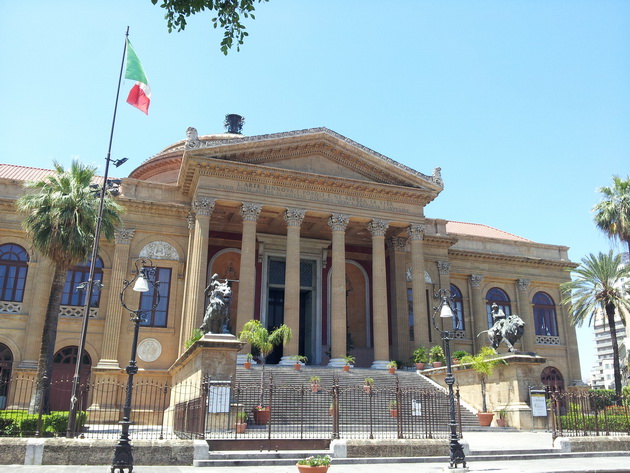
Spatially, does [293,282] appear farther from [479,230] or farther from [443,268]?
[479,230]

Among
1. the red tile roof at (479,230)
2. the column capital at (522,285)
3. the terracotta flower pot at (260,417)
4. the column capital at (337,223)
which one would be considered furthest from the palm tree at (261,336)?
the red tile roof at (479,230)

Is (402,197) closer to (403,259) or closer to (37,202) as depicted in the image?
(403,259)

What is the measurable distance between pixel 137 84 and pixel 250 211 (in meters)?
8.31

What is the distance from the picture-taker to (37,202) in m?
22.1

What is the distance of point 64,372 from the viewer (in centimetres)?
2759

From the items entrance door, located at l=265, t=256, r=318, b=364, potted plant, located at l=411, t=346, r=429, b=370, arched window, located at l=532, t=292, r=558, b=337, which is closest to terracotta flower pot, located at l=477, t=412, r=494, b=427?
potted plant, located at l=411, t=346, r=429, b=370

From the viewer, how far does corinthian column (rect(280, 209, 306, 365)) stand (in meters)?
26.6

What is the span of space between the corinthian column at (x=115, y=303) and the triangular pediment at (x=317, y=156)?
20.3 feet

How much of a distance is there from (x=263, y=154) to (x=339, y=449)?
59.2 feet

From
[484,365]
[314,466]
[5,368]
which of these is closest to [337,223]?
[484,365]

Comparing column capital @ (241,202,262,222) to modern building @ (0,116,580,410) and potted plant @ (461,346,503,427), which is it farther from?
potted plant @ (461,346,503,427)

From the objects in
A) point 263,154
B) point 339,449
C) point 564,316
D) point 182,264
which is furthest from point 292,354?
point 564,316

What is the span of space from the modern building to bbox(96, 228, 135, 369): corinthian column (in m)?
0.05

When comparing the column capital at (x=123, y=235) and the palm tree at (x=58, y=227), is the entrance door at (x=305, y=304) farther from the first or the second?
the palm tree at (x=58, y=227)
